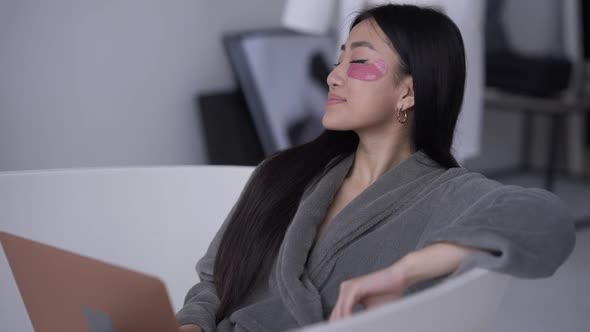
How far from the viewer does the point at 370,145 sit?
4.54ft

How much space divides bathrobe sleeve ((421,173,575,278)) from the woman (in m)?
0.08

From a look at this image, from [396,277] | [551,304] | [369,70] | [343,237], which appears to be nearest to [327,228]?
A: [343,237]

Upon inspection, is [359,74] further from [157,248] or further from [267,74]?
[267,74]

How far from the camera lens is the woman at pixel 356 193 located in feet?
4.11

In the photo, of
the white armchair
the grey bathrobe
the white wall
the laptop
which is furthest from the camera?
the white wall

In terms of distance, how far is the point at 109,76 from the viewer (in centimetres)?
271

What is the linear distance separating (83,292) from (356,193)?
1.82ft

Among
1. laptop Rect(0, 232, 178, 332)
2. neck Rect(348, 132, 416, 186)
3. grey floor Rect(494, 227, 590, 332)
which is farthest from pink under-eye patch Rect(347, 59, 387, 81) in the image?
grey floor Rect(494, 227, 590, 332)

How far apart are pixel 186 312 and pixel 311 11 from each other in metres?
1.65

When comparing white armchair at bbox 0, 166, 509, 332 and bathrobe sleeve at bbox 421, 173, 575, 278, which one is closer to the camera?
bathrobe sleeve at bbox 421, 173, 575, 278

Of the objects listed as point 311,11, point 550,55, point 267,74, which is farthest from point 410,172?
point 550,55

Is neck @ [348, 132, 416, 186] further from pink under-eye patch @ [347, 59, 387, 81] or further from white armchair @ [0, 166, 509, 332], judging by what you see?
white armchair @ [0, 166, 509, 332]

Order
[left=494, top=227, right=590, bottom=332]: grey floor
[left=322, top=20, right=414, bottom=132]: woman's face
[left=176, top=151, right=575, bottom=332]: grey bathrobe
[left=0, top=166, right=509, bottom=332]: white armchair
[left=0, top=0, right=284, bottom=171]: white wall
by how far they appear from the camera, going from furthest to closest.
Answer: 1. [left=0, top=0, right=284, bottom=171]: white wall
2. [left=494, top=227, right=590, bottom=332]: grey floor
3. [left=0, top=166, right=509, bottom=332]: white armchair
4. [left=322, top=20, right=414, bottom=132]: woman's face
5. [left=176, top=151, right=575, bottom=332]: grey bathrobe

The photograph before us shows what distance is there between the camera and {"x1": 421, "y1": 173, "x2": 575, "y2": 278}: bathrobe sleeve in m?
0.96
